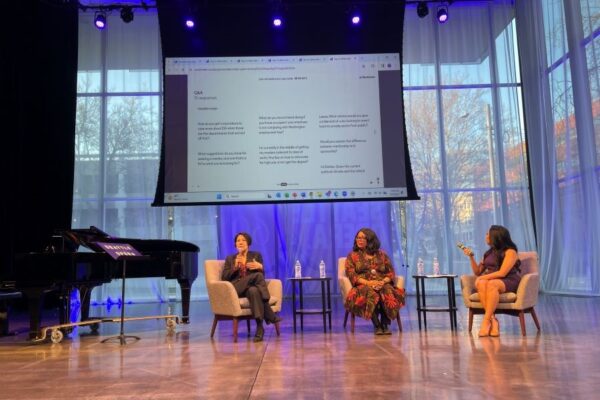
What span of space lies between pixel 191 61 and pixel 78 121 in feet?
9.53

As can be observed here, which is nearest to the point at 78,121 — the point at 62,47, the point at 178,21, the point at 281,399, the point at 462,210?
the point at 62,47

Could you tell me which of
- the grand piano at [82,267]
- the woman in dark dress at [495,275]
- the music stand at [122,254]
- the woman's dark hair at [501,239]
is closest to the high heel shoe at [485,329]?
the woman in dark dress at [495,275]

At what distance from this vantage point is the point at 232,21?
7055 mm

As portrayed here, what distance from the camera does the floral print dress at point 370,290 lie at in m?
4.33

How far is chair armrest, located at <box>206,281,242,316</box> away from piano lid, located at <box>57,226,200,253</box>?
97 centimetres

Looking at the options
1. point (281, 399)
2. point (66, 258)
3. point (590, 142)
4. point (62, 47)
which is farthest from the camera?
point (62, 47)

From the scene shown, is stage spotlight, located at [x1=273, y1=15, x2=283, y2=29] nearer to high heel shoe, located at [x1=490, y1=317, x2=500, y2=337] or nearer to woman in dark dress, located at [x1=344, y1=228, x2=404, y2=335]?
woman in dark dress, located at [x1=344, y1=228, x2=404, y2=335]

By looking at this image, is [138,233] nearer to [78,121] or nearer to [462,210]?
[78,121]

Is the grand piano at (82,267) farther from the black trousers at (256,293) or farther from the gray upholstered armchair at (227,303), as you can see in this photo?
the black trousers at (256,293)

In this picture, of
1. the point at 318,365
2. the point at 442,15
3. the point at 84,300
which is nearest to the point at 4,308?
the point at 84,300

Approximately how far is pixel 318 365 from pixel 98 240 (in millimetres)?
2622

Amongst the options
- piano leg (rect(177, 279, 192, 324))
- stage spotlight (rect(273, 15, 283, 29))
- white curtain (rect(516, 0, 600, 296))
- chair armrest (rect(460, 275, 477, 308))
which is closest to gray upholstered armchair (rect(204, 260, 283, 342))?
piano leg (rect(177, 279, 192, 324))

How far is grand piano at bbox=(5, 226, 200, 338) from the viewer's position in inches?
167

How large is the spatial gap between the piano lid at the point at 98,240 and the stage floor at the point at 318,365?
0.82m
